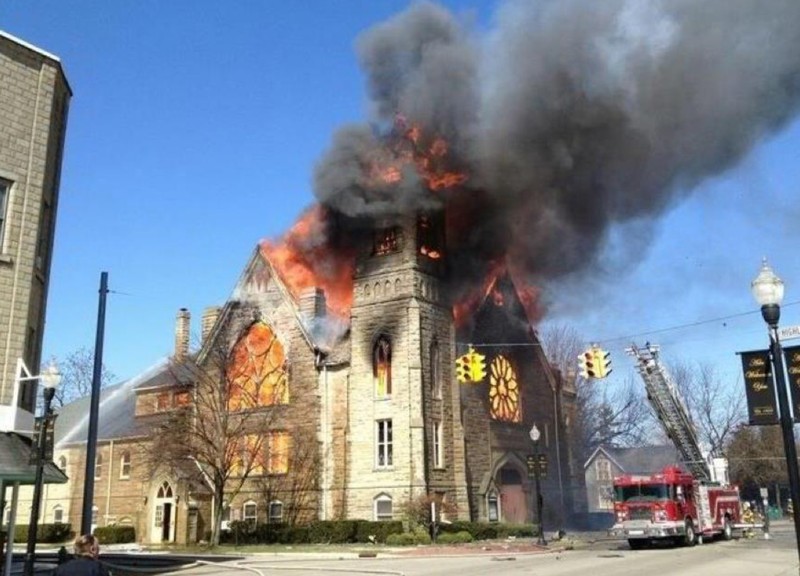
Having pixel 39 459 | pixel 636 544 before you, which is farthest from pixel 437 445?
pixel 39 459

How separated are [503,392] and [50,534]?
2734 centimetres

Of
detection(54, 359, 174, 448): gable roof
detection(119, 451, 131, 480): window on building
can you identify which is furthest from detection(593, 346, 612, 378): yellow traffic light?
detection(119, 451, 131, 480): window on building

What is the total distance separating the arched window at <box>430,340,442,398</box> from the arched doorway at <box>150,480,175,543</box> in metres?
15.5

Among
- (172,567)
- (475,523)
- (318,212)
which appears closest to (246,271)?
(318,212)

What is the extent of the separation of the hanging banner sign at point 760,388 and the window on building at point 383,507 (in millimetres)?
24943

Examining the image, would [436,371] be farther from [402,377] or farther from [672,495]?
[672,495]

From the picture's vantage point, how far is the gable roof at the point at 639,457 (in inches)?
3327

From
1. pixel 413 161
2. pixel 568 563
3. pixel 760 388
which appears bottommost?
pixel 568 563

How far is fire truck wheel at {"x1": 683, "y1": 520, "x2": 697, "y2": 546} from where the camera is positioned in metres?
28.2

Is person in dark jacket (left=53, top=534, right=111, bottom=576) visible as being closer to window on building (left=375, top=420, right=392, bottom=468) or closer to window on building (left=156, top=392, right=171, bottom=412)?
window on building (left=375, top=420, right=392, bottom=468)

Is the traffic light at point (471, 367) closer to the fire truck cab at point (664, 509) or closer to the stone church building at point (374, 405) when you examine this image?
the fire truck cab at point (664, 509)

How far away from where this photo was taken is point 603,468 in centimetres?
8944

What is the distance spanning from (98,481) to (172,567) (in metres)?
26.2

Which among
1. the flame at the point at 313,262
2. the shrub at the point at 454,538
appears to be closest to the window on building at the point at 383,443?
the shrub at the point at 454,538
